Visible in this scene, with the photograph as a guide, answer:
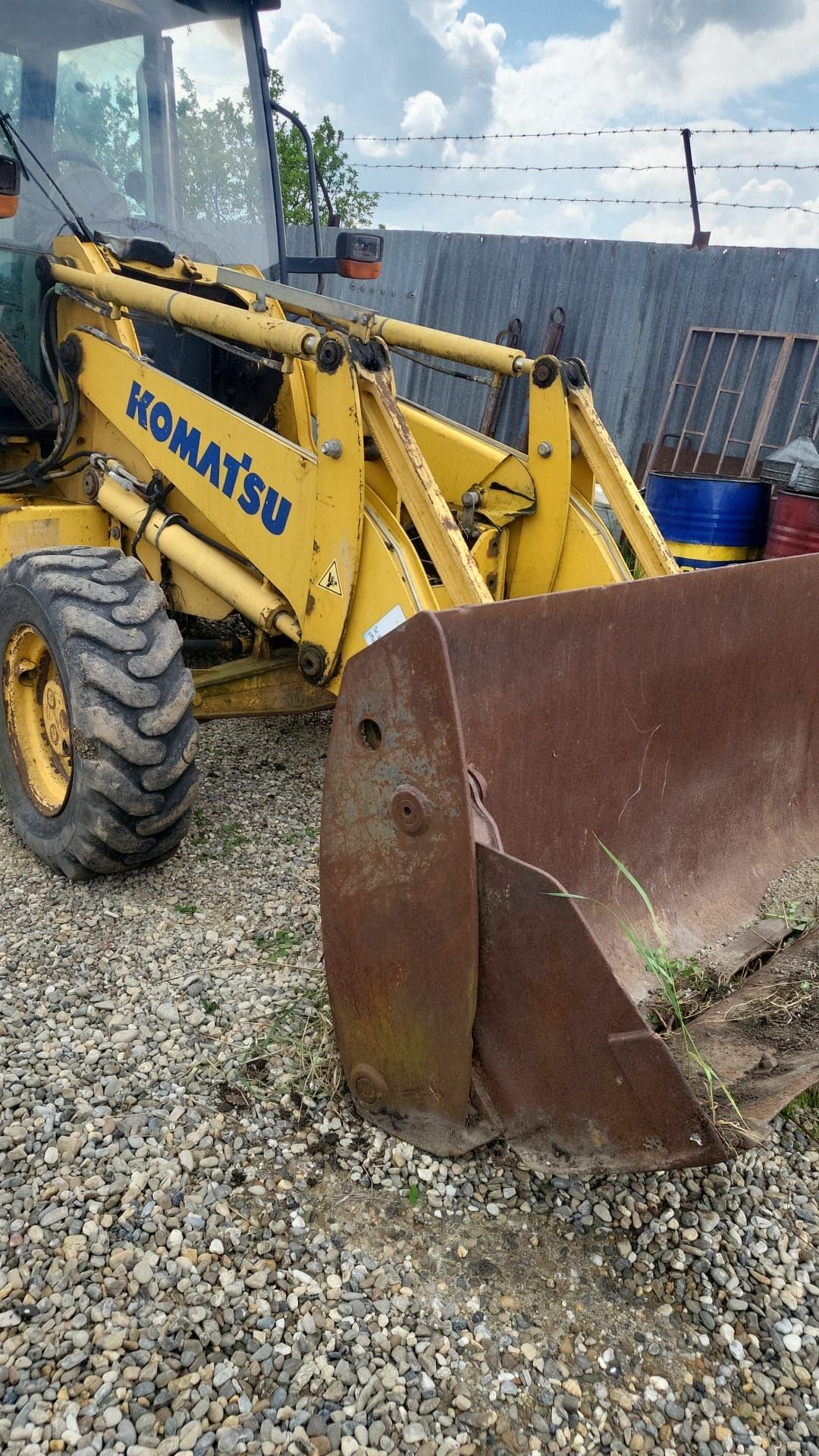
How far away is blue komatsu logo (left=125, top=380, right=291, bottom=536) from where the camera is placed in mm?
3406

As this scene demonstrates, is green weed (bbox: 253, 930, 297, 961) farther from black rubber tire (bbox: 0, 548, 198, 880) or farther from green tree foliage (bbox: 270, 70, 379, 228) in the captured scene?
green tree foliage (bbox: 270, 70, 379, 228)

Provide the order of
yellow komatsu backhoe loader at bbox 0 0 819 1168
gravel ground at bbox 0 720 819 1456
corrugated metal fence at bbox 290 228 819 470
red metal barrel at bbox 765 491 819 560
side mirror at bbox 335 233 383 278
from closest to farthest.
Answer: gravel ground at bbox 0 720 819 1456, yellow komatsu backhoe loader at bbox 0 0 819 1168, side mirror at bbox 335 233 383 278, red metal barrel at bbox 765 491 819 560, corrugated metal fence at bbox 290 228 819 470

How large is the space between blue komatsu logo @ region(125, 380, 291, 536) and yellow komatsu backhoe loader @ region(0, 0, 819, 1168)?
0.5 inches

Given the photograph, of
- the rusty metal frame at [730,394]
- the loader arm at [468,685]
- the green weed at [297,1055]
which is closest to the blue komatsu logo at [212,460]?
the loader arm at [468,685]

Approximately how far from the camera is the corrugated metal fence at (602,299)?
28.4 ft

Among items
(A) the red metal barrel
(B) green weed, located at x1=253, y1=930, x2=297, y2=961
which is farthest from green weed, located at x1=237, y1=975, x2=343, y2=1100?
(A) the red metal barrel

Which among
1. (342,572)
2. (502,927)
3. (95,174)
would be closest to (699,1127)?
(502,927)

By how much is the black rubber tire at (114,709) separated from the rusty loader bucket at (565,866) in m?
1.18

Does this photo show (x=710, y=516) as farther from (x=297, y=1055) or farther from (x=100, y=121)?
(x=297, y=1055)

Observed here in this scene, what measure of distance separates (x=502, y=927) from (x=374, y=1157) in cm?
74

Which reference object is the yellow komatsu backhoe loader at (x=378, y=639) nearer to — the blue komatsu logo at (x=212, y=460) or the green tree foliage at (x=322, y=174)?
the blue komatsu logo at (x=212, y=460)

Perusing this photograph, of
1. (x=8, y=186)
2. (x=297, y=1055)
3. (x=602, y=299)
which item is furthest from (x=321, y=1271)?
(x=602, y=299)

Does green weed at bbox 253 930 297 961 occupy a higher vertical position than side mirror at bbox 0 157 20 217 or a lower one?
lower

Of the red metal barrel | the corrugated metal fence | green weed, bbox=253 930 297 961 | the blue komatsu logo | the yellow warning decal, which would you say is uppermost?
the corrugated metal fence
